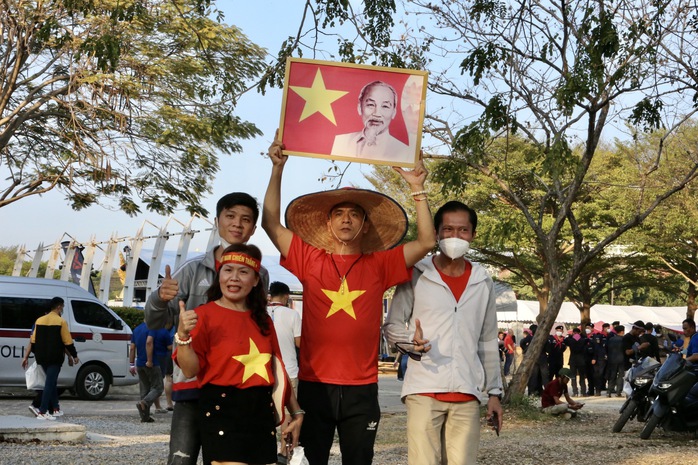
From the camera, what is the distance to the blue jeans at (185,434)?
4.34 m

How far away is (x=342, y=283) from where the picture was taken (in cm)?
465

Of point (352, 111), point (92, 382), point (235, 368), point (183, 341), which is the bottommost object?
point (92, 382)

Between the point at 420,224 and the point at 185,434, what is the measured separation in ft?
4.88

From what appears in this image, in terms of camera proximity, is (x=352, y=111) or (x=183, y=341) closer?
(x=183, y=341)

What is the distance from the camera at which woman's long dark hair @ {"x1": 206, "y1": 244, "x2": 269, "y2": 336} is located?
4387 millimetres

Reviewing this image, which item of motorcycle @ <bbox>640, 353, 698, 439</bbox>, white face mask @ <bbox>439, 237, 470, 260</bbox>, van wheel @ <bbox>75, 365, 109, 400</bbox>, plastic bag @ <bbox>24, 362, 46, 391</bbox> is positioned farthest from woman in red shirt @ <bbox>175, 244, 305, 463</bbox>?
van wheel @ <bbox>75, 365, 109, 400</bbox>

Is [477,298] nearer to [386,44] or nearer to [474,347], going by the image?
[474,347]

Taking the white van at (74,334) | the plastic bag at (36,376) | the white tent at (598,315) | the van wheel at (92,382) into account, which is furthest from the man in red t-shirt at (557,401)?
the white tent at (598,315)

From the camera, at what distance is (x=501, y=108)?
1230 centimetres

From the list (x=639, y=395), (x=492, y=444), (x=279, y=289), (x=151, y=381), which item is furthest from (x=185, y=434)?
(x=151, y=381)

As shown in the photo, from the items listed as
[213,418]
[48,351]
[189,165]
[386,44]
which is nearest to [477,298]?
[213,418]

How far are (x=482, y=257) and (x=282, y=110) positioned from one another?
111ft

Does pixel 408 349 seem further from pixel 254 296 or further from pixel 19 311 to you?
pixel 19 311

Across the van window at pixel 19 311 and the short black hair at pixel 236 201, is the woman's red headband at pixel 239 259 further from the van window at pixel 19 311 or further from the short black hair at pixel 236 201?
the van window at pixel 19 311
